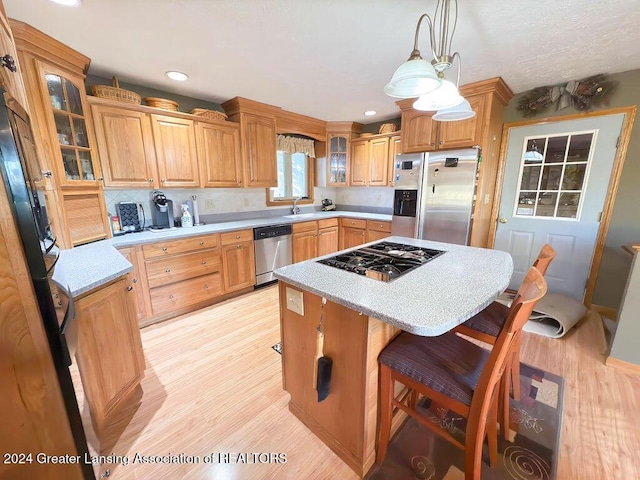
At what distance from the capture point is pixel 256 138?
3279 mm

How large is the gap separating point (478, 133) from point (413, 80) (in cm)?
185

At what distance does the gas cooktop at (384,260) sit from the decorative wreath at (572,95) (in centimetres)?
235

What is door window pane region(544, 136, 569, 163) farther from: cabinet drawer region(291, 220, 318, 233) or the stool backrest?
cabinet drawer region(291, 220, 318, 233)

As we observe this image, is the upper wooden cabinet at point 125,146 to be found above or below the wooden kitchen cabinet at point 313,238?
above

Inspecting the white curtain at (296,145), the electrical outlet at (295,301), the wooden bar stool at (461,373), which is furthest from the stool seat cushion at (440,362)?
the white curtain at (296,145)

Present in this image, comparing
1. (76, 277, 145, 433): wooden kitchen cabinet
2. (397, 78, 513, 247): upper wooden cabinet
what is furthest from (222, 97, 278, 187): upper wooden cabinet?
(76, 277, 145, 433): wooden kitchen cabinet

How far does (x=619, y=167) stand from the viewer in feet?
8.22

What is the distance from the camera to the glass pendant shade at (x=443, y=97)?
134 cm

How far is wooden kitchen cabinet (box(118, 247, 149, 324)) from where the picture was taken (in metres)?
2.25

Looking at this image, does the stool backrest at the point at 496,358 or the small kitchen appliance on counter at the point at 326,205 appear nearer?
the stool backrest at the point at 496,358

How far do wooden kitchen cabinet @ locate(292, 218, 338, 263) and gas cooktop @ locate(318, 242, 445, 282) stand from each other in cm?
189

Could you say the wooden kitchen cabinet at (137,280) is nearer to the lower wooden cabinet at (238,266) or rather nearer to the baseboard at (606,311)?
the lower wooden cabinet at (238,266)

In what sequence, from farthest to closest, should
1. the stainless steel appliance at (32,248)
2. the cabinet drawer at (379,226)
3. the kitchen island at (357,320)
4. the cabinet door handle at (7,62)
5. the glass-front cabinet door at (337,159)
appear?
the glass-front cabinet door at (337,159)
the cabinet drawer at (379,226)
the kitchen island at (357,320)
the cabinet door handle at (7,62)
the stainless steel appliance at (32,248)

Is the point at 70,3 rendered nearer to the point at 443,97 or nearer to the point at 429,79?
the point at 429,79
